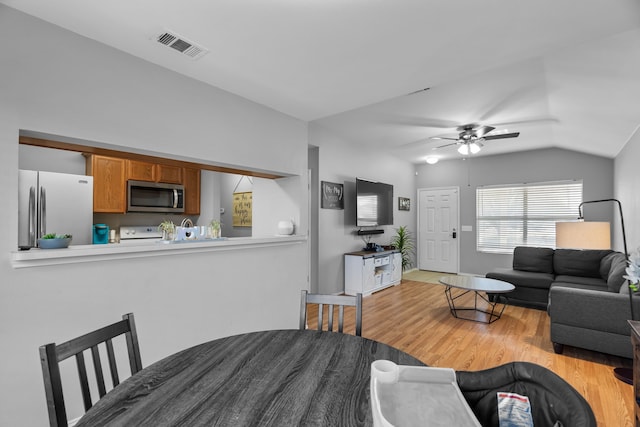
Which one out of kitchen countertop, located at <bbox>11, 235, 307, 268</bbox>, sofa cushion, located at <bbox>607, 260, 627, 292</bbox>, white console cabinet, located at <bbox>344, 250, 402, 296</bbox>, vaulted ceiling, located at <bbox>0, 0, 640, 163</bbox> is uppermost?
vaulted ceiling, located at <bbox>0, 0, 640, 163</bbox>

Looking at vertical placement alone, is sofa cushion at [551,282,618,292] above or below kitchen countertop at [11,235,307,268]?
below

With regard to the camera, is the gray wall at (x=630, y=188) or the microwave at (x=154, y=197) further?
the microwave at (x=154, y=197)

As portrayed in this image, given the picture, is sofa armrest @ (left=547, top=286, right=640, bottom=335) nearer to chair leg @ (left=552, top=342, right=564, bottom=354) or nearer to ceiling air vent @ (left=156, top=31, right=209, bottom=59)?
chair leg @ (left=552, top=342, right=564, bottom=354)

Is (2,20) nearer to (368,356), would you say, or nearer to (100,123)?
(100,123)

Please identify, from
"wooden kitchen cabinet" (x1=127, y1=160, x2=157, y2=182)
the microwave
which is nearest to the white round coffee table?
the microwave

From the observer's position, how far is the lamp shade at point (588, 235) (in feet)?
8.71

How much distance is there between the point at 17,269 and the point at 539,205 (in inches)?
294

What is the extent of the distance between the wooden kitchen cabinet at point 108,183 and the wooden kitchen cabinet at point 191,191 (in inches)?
34.0

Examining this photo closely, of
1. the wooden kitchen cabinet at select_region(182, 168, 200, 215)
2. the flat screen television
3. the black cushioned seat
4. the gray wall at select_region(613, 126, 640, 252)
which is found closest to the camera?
the black cushioned seat

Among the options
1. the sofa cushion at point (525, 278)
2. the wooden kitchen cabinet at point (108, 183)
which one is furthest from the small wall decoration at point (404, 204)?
the wooden kitchen cabinet at point (108, 183)

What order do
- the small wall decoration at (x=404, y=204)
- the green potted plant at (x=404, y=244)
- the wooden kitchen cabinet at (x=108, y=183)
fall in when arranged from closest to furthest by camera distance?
the wooden kitchen cabinet at (x=108, y=183) < the green potted plant at (x=404, y=244) < the small wall decoration at (x=404, y=204)

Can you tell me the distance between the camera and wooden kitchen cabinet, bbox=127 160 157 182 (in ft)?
13.6

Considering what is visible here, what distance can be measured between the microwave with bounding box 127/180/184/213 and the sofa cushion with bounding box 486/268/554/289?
4.98m

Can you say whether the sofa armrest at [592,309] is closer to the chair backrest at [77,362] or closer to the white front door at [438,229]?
the chair backrest at [77,362]
